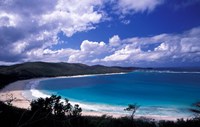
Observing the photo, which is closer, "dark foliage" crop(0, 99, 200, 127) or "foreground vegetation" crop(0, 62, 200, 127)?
"dark foliage" crop(0, 99, 200, 127)

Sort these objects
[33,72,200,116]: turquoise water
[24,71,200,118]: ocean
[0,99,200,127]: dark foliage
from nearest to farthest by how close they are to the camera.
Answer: [0,99,200,127]: dark foliage < [24,71,200,118]: ocean < [33,72,200,116]: turquoise water

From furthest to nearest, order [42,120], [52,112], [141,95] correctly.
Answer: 1. [141,95]
2. [52,112]
3. [42,120]

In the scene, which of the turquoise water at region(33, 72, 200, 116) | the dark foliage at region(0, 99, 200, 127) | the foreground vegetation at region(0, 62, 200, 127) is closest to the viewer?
the dark foliage at region(0, 99, 200, 127)

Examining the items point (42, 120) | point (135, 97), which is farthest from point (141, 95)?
point (42, 120)

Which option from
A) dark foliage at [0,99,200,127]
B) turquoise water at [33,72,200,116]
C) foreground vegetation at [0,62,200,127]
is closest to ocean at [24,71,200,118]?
turquoise water at [33,72,200,116]

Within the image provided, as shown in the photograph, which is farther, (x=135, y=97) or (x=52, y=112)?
(x=135, y=97)

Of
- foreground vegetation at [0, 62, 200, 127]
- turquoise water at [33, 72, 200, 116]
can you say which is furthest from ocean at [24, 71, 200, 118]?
foreground vegetation at [0, 62, 200, 127]

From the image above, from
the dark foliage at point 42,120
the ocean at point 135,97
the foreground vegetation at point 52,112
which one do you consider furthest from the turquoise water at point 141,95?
the dark foliage at point 42,120

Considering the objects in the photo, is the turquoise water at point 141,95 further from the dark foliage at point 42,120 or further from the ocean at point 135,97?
the dark foliage at point 42,120

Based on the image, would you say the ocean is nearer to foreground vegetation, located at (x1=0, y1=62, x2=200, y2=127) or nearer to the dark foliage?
foreground vegetation, located at (x1=0, y1=62, x2=200, y2=127)

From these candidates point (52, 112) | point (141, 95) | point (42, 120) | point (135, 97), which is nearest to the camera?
→ point (42, 120)

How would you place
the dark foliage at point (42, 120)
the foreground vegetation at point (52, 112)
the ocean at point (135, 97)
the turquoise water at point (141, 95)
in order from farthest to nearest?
1. the turquoise water at point (141, 95)
2. the ocean at point (135, 97)
3. the foreground vegetation at point (52, 112)
4. the dark foliage at point (42, 120)

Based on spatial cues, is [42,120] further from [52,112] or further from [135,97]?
[135,97]
